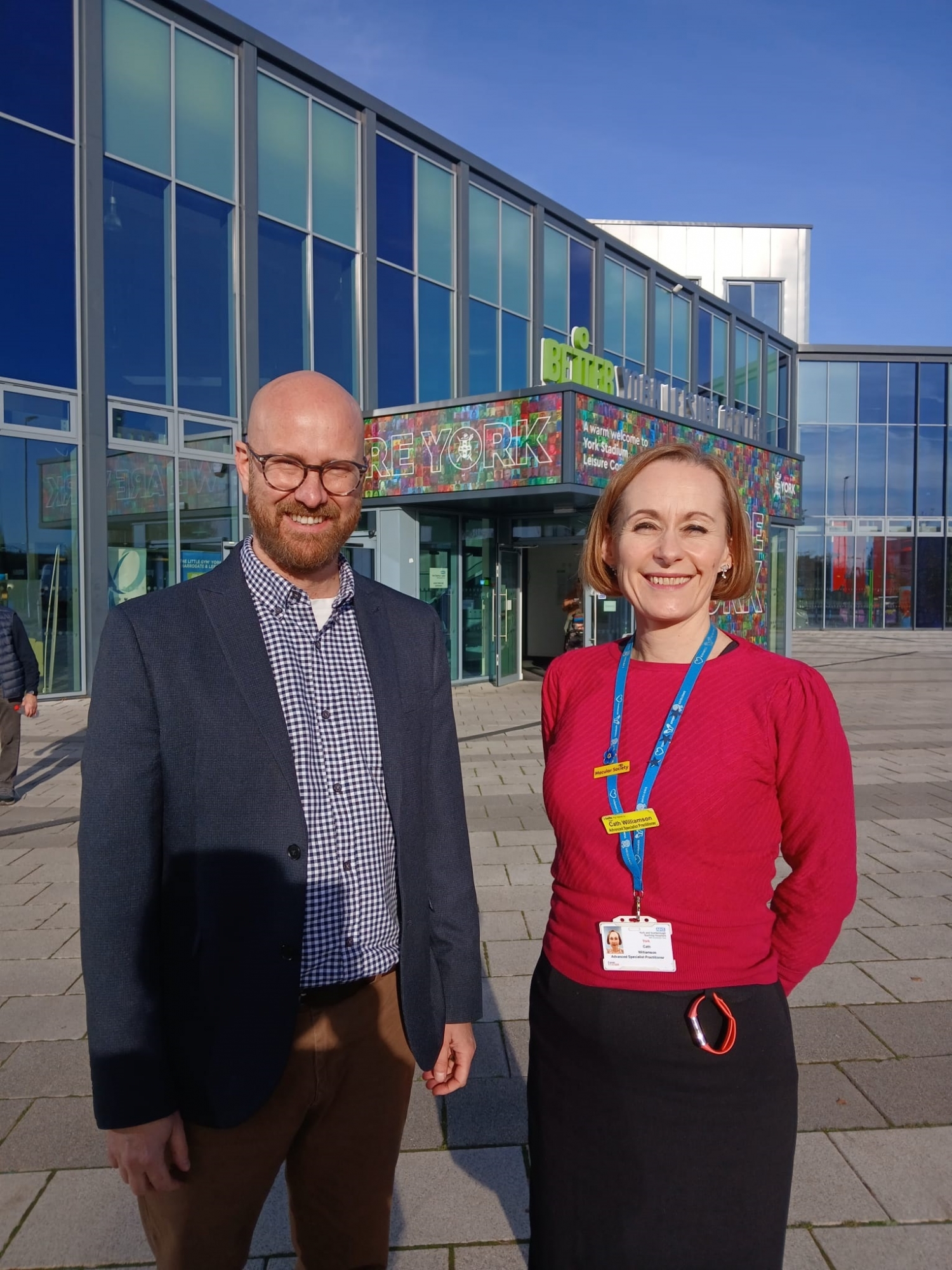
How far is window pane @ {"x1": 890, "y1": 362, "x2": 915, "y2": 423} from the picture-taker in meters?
36.0

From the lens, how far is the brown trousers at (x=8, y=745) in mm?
7602

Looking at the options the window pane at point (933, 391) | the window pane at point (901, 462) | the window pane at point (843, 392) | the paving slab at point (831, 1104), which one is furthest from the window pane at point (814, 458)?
the paving slab at point (831, 1104)

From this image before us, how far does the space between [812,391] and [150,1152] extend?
38084 millimetres

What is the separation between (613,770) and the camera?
179 centimetres

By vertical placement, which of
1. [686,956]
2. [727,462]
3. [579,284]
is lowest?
[686,956]

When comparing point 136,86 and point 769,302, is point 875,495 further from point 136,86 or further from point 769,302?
point 136,86

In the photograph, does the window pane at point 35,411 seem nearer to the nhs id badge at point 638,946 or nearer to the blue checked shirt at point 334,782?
the blue checked shirt at point 334,782

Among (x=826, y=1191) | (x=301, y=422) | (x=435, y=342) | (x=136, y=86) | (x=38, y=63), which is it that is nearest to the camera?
(x=301, y=422)

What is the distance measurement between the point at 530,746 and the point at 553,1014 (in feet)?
27.5

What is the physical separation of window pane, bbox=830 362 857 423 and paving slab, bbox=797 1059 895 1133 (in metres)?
36.2

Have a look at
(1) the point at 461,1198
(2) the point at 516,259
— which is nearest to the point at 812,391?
(2) the point at 516,259

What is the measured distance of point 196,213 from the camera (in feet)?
46.5

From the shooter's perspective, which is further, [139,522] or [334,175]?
[334,175]

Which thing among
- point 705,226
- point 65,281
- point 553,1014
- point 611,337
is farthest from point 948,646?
point 553,1014
